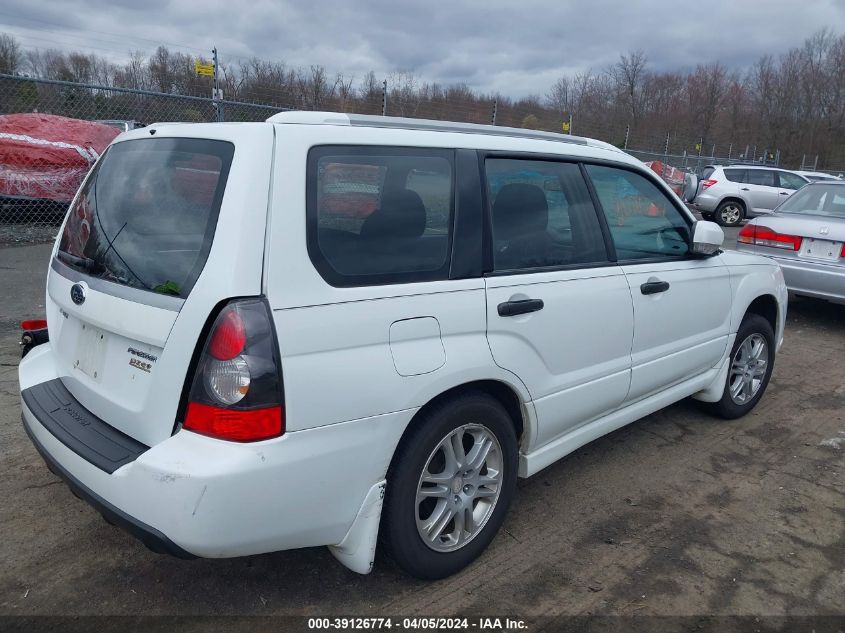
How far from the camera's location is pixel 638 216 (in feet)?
12.1

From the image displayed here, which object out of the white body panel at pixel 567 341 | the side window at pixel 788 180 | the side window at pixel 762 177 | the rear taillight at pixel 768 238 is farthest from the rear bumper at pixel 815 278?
the side window at pixel 788 180

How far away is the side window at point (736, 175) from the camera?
1702 cm

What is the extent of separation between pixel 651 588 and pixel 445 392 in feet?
4.02

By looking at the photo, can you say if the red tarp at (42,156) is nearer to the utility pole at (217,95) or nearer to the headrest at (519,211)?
the utility pole at (217,95)

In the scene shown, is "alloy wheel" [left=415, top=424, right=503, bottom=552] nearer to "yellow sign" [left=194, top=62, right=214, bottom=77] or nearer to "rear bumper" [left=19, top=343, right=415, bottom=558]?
"rear bumper" [left=19, top=343, right=415, bottom=558]

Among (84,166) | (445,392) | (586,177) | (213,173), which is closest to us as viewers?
(213,173)

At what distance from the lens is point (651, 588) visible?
8.96ft

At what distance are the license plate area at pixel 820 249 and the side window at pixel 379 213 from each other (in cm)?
566

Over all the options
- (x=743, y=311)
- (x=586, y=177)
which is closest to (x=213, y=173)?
(x=586, y=177)

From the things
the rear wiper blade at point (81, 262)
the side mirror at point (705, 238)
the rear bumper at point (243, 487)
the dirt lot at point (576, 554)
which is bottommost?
the dirt lot at point (576, 554)

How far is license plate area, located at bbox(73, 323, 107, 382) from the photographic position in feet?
7.86

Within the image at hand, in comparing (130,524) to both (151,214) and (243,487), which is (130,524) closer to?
(243,487)

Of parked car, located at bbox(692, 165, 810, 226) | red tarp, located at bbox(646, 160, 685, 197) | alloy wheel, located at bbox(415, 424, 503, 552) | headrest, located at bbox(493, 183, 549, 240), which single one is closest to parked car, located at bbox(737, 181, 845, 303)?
headrest, located at bbox(493, 183, 549, 240)

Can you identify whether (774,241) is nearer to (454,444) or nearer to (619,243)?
(619,243)
